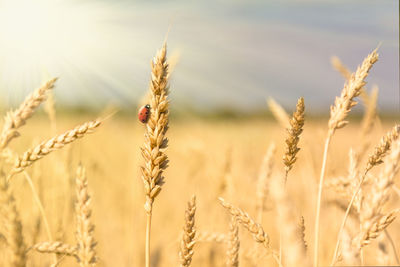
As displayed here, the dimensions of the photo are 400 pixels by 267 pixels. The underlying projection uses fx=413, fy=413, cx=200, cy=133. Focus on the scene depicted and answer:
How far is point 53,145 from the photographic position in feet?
3.62

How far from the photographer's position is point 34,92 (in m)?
1.21

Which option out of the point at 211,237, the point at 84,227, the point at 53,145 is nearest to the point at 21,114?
the point at 53,145

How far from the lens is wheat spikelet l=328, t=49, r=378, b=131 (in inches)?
42.1

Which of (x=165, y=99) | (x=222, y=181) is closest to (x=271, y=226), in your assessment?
(x=222, y=181)

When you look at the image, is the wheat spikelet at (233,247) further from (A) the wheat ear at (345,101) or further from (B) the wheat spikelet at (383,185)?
(B) the wheat spikelet at (383,185)

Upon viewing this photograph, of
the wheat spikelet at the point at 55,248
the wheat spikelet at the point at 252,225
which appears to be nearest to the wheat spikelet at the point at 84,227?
the wheat spikelet at the point at 55,248

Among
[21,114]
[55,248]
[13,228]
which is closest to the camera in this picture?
[13,228]

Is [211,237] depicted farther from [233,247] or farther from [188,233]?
[188,233]

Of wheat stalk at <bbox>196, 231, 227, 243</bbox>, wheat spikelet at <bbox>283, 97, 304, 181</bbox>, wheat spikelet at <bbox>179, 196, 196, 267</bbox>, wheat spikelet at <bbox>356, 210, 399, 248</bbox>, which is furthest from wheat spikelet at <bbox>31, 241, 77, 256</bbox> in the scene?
wheat spikelet at <bbox>356, 210, 399, 248</bbox>

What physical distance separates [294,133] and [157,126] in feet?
1.16

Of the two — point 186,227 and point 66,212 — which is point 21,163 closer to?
point 186,227

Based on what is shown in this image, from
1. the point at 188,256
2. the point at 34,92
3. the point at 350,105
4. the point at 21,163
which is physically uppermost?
the point at 34,92

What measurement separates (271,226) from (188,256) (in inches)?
104

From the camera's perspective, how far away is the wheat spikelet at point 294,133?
1.04 metres
